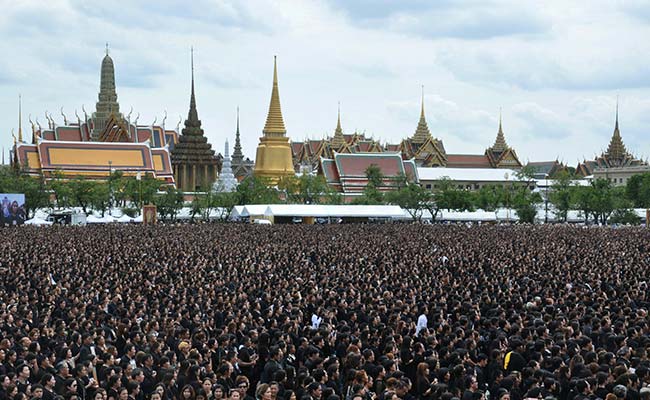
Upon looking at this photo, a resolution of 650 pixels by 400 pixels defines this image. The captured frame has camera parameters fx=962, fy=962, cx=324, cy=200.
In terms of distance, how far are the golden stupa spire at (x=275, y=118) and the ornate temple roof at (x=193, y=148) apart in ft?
21.1

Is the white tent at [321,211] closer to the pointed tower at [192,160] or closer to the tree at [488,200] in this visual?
the tree at [488,200]

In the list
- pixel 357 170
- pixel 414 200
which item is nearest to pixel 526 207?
pixel 414 200

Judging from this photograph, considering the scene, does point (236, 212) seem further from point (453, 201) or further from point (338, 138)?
point (338, 138)

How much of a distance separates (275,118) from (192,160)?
32.2 feet

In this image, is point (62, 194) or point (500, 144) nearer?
point (62, 194)

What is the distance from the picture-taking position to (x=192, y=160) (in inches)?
3893

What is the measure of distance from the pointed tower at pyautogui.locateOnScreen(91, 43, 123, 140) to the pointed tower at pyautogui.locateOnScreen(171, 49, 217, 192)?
9388 millimetres

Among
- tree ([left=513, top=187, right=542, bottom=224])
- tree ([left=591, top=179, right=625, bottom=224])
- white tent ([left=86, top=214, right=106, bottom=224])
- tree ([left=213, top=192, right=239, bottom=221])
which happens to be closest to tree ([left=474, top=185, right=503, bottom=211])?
tree ([left=513, top=187, right=542, bottom=224])

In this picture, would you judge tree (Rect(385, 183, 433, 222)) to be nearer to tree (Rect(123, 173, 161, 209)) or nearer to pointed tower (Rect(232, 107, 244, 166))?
tree (Rect(123, 173, 161, 209))

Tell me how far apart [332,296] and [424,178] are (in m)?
86.2

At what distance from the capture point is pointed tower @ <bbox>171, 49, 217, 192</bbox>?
323ft

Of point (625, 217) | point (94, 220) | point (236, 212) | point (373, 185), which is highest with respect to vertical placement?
point (373, 185)

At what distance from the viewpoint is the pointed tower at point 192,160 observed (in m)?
98.6

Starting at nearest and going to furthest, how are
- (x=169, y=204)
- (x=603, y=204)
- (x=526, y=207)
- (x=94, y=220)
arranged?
(x=94, y=220), (x=603, y=204), (x=169, y=204), (x=526, y=207)
